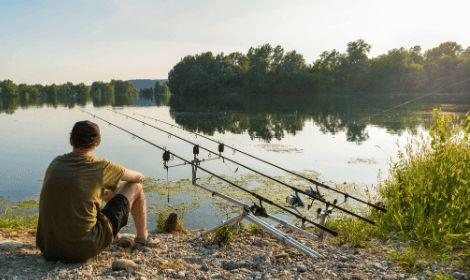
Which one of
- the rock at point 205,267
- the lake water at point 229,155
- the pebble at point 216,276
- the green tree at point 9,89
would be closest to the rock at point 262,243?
the rock at point 205,267

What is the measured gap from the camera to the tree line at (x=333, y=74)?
69312 millimetres

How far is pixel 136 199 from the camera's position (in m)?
3.70

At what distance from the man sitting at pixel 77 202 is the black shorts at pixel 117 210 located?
0.06 feet

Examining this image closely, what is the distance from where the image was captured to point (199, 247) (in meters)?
4.32

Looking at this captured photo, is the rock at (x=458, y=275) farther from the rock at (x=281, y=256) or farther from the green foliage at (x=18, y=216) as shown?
the green foliage at (x=18, y=216)

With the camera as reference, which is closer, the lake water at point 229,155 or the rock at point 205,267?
the rock at point 205,267

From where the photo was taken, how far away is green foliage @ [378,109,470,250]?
3.81 meters

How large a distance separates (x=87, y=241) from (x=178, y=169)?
291 inches

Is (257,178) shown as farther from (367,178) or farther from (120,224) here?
(120,224)

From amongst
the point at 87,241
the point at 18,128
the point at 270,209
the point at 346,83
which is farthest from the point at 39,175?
the point at 346,83

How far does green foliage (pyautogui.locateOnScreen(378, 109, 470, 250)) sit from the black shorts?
3.50 meters

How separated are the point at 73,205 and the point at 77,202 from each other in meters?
0.04

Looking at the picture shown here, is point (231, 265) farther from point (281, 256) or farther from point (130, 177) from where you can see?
point (130, 177)

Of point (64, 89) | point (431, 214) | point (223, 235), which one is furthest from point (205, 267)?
point (64, 89)
